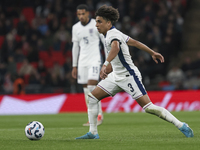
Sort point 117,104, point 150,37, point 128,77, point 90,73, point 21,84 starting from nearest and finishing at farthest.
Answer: point 128,77 → point 90,73 → point 117,104 → point 21,84 → point 150,37

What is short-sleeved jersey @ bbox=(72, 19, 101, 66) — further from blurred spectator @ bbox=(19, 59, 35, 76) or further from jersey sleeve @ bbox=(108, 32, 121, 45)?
blurred spectator @ bbox=(19, 59, 35, 76)

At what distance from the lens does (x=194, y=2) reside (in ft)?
66.9

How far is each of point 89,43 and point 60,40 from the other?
8.78 m

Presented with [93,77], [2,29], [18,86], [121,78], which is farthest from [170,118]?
[2,29]

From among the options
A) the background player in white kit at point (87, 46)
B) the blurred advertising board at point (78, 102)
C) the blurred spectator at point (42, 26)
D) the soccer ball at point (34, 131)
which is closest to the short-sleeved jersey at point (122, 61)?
the soccer ball at point (34, 131)

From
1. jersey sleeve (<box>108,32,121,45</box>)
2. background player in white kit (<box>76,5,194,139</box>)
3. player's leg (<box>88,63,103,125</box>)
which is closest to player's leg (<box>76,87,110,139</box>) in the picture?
background player in white kit (<box>76,5,194,139</box>)

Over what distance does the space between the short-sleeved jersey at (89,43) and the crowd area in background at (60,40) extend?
6418 mm

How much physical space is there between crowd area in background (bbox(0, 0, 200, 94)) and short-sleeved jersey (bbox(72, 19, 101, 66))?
6.42m

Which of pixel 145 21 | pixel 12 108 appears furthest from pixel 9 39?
pixel 145 21

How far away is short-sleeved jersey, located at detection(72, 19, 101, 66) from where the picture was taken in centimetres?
955

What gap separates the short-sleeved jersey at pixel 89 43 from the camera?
31.3 feet

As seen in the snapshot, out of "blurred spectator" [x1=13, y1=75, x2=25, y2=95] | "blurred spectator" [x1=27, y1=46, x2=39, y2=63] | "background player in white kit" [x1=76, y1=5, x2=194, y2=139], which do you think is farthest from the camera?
"blurred spectator" [x1=27, y1=46, x2=39, y2=63]

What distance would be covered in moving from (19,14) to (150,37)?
20.5ft

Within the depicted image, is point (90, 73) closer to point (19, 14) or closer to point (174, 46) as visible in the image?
point (174, 46)
